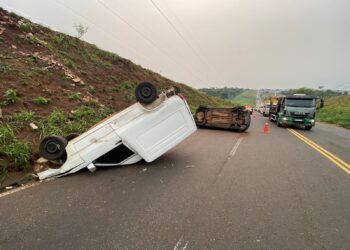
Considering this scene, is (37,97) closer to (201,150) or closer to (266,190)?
(201,150)

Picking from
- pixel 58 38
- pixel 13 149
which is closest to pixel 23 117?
pixel 13 149

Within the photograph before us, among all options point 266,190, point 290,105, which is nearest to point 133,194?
point 266,190

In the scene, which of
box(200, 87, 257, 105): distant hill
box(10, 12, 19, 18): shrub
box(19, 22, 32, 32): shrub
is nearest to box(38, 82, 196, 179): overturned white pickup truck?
box(19, 22, 32, 32): shrub

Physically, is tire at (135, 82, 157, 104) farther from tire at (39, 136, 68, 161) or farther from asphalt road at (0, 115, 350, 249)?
tire at (39, 136, 68, 161)

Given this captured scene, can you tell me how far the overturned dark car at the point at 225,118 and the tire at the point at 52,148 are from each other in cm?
1047

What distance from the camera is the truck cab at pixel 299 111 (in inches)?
625

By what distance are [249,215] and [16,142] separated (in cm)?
567

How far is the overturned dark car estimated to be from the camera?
13.7 meters

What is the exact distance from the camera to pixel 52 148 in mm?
5195

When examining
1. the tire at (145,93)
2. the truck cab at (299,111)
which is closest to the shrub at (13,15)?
the tire at (145,93)

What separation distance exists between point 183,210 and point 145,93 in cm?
323

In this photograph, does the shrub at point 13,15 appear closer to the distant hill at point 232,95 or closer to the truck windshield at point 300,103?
the truck windshield at point 300,103

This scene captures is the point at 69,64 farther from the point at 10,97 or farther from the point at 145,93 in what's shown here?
the point at 145,93

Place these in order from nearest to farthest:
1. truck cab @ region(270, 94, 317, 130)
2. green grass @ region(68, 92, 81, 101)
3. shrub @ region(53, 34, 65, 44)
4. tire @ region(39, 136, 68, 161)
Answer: tire @ region(39, 136, 68, 161) < green grass @ region(68, 92, 81, 101) < shrub @ region(53, 34, 65, 44) < truck cab @ region(270, 94, 317, 130)
